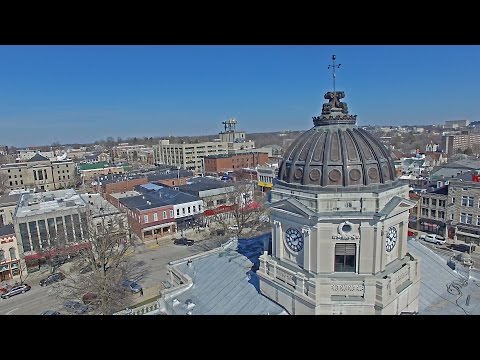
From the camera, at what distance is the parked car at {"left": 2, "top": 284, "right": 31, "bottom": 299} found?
34.7 m

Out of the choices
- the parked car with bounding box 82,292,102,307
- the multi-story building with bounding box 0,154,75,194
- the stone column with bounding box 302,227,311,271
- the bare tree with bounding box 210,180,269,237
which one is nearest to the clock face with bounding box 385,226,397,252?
the stone column with bounding box 302,227,311,271

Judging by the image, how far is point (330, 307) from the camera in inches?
625

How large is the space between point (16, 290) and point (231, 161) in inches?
2687

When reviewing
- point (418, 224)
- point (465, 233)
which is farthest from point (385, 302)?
point (418, 224)

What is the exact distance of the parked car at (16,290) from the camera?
3469 centimetres

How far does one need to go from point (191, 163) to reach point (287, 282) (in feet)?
328

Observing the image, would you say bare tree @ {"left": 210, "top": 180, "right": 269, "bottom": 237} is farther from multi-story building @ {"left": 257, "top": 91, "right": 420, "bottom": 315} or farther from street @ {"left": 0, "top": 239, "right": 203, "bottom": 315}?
multi-story building @ {"left": 257, "top": 91, "right": 420, "bottom": 315}

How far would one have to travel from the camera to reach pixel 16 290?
1391 inches

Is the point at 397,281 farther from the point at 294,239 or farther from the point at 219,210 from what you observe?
the point at 219,210

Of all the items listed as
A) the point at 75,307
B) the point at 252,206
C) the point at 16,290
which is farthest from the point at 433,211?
the point at 16,290

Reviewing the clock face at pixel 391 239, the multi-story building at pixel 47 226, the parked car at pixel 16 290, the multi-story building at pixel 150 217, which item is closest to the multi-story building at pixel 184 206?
the multi-story building at pixel 150 217

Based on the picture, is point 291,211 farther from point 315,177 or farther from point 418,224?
point 418,224

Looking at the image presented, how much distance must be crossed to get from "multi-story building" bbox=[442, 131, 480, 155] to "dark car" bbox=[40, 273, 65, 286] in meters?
134

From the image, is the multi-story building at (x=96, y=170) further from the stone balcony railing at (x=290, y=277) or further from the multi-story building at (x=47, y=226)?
the stone balcony railing at (x=290, y=277)
